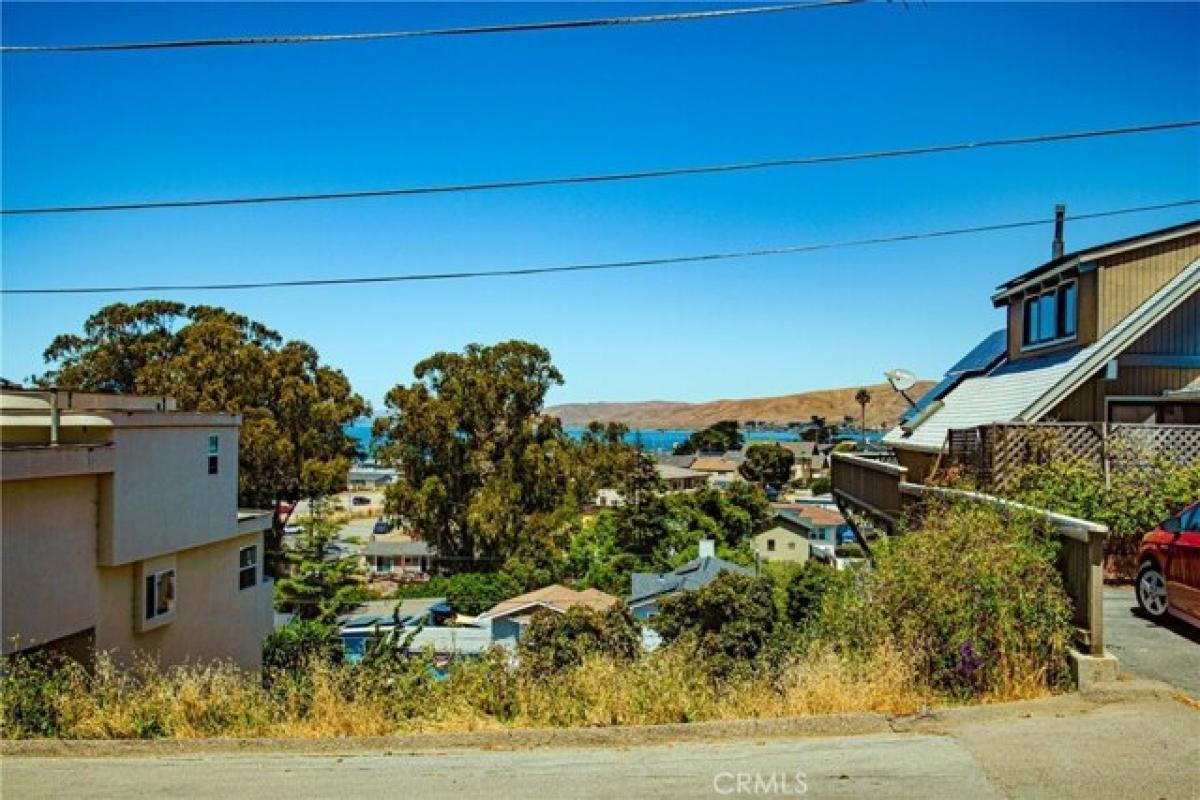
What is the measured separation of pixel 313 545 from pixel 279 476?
303 centimetres

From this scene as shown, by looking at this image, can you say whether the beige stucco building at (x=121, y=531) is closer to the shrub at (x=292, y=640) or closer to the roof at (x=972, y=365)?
the shrub at (x=292, y=640)

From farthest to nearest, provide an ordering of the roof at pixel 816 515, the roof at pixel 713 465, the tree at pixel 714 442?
the tree at pixel 714 442, the roof at pixel 713 465, the roof at pixel 816 515

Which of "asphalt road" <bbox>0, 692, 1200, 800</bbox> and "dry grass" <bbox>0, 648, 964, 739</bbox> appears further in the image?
"dry grass" <bbox>0, 648, 964, 739</bbox>

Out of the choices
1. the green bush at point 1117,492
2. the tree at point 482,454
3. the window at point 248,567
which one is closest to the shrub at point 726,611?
the green bush at point 1117,492

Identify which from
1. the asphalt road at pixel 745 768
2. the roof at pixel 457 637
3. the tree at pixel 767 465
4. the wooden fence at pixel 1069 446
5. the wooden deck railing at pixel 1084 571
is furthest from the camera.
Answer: the tree at pixel 767 465

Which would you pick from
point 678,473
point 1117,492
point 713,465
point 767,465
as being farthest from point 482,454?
point 713,465

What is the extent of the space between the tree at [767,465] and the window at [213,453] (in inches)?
3340

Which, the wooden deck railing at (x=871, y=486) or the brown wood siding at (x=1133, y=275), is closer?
the wooden deck railing at (x=871, y=486)

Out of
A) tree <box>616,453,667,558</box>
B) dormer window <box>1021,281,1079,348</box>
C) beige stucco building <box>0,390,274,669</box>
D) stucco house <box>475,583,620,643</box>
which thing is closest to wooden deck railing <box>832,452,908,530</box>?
dormer window <box>1021,281,1079,348</box>

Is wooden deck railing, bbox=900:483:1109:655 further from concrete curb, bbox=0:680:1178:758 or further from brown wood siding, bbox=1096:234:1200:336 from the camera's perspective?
brown wood siding, bbox=1096:234:1200:336

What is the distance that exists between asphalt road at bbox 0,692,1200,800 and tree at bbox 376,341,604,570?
107 feet

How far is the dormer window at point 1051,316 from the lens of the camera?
16.4m

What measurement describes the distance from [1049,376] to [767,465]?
84.8 meters

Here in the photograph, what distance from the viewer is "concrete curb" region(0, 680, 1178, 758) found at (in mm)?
6266
